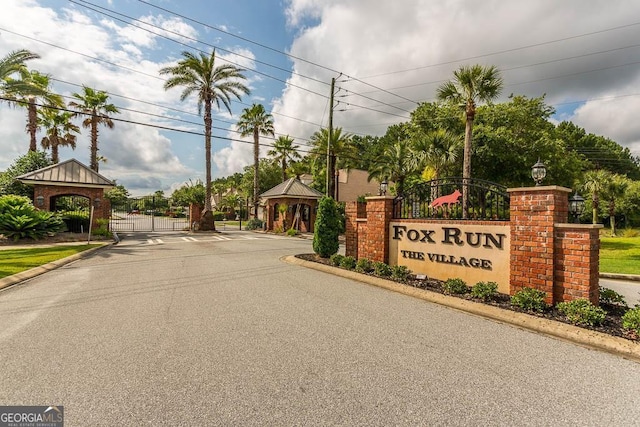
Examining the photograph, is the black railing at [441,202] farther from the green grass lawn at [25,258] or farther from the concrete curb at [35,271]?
the green grass lawn at [25,258]

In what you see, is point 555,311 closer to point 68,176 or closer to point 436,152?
point 436,152

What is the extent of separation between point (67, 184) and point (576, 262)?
23474 mm

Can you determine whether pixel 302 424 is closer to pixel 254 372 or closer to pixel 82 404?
pixel 254 372

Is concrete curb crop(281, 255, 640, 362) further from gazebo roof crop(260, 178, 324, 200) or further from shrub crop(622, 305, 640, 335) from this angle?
gazebo roof crop(260, 178, 324, 200)

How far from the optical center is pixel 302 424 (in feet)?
8.30

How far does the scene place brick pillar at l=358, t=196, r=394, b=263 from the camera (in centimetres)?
873

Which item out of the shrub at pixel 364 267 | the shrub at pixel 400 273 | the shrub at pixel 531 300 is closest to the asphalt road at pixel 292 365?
the shrub at pixel 531 300

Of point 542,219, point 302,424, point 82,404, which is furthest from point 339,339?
point 542,219

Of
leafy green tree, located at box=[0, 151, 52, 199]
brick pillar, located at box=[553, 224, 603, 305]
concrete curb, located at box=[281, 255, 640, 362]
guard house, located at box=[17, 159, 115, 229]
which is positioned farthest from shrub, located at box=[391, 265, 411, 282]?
leafy green tree, located at box=[0, 151, 52, 199]

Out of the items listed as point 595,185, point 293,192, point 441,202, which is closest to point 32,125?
point 293,192

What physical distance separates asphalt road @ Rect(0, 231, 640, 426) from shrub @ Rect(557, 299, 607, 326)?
27.3 inches

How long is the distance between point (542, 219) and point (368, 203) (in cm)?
447

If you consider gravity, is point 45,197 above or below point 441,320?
above

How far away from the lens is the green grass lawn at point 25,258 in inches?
343
